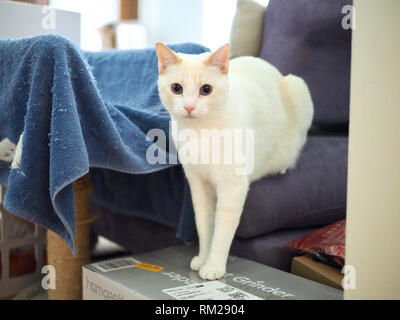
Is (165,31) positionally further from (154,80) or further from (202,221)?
(202,221)

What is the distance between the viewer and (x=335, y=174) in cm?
135

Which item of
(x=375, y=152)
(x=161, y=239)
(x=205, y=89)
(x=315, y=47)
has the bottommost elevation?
(x=161, y=239)

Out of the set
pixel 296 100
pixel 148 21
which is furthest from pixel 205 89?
pixel 148 21

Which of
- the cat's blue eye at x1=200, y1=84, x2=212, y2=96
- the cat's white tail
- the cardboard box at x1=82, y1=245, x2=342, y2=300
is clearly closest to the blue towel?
the cardboard box at x1=82, y1=245, x2=342, y2=300

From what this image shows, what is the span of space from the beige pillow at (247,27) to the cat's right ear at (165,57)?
58cm

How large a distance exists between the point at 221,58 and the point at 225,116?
133 millimetres

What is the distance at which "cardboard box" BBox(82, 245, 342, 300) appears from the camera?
90 cm

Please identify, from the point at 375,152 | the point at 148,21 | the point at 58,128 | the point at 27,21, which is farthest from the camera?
the point at 148,21

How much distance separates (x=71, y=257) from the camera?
123cm

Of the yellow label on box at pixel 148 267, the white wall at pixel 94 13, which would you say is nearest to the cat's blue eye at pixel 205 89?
the yellow label on box at pixel 148 267

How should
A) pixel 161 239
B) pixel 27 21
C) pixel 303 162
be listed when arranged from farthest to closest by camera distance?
1. pixel 161 239
2. pixel 303 162
3. pixel 27 21

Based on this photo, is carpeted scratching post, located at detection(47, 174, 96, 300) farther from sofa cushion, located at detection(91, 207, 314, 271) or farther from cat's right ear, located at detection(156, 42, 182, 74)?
cat's right ear, located at detection(156, 42, 182, 74)

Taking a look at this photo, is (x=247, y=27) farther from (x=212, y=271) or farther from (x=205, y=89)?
(x=212, y=271)
